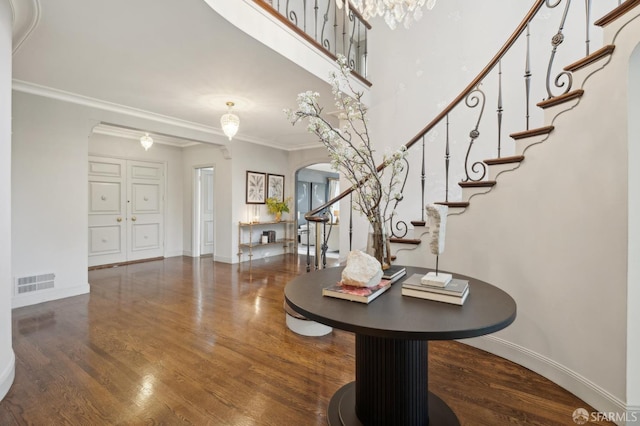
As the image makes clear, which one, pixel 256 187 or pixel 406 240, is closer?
pixel 406 240

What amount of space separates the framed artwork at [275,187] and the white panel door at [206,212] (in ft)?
5.02

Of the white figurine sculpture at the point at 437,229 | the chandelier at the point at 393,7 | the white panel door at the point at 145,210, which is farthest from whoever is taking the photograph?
the white panel door at the point at 145,210

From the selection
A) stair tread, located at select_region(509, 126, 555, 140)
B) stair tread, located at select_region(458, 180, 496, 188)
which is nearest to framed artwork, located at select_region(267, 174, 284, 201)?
stair tread, located at select_region(458, 180, 496, 188)

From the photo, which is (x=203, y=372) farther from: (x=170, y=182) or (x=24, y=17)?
(x=170, y=182)

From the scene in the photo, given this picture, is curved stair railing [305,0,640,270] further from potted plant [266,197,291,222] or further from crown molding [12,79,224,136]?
potted plant [266,197,291,222]

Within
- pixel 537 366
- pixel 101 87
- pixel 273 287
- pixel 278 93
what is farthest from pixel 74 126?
pixel 537 366

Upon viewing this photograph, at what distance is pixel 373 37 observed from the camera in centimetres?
413

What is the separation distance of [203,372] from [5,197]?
174 centimetres

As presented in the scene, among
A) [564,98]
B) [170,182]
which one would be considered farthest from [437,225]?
[170,182]

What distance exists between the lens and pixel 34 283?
3.58 meters

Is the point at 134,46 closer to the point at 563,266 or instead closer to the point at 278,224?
the point at 563,266

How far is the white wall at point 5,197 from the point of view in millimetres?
1851

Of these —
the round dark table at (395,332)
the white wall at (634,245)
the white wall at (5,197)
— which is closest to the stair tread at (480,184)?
the white wall at (634,245)

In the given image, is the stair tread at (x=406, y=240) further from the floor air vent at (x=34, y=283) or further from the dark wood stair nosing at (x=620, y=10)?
the floor air vent at (x=34, y=283)
